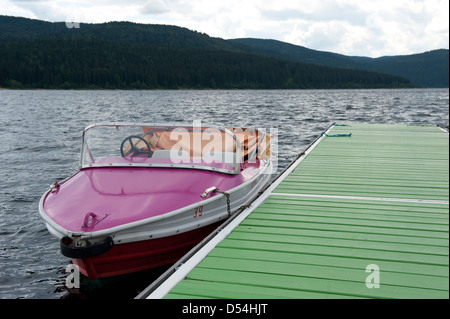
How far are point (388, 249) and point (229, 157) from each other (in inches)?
126

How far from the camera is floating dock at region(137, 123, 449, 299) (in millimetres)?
3920

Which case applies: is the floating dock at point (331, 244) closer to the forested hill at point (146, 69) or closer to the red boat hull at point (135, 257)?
the red boat hull at point (135, 257)

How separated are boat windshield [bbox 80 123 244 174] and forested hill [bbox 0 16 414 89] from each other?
120 m

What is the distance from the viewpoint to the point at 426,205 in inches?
263

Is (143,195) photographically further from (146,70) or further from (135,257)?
(146,70)

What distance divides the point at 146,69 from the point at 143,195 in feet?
435

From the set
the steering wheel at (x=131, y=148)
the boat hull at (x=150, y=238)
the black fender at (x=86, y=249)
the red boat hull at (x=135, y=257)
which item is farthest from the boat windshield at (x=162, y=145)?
the black fender at (x=86, y=249)

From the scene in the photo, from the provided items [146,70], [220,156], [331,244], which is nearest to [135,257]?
[220,156]

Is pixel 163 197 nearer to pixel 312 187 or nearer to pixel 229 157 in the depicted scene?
pixel 229 157

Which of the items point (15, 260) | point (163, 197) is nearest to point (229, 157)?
point (163, 197)

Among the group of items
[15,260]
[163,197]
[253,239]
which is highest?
[163,197]

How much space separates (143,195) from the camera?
5820 millimetres

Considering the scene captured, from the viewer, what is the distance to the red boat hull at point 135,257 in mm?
5348

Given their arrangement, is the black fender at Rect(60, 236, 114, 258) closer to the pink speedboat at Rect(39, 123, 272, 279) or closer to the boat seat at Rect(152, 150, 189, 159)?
the pink speedboat at Rect(39, 123, 272, 279)
